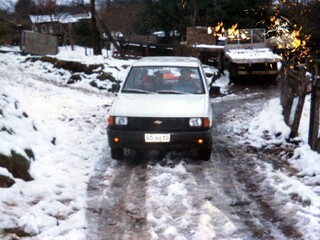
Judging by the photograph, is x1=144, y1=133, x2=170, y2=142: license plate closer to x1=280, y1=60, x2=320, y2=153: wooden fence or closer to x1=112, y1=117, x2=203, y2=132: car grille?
x1=112, y1=117, x2=203, y2=132: car grille

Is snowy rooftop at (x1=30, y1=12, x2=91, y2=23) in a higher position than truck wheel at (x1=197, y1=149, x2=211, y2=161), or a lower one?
higher

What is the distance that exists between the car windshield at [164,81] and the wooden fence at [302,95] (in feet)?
6.15

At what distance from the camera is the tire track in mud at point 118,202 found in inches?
176

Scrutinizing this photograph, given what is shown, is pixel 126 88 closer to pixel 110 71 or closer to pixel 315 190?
pixel 315 190

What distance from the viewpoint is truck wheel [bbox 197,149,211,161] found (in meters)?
6.84

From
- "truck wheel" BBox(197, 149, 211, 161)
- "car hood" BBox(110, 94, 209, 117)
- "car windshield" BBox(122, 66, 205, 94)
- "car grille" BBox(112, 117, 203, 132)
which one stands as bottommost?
"truck wheel" BBox(197, 149, 211, 161)

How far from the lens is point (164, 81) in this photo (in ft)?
24.8

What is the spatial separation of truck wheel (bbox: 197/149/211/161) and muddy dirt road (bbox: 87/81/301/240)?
0.38ft

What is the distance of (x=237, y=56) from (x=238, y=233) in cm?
1360

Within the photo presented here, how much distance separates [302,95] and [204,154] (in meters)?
2.20

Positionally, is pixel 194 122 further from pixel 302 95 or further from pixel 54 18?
pixel 54 18

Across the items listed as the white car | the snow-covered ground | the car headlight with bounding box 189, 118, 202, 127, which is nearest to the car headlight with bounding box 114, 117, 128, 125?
the white car

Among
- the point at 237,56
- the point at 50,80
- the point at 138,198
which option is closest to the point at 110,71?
the point at 50,80

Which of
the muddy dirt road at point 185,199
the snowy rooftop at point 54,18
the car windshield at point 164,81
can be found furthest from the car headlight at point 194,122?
the snowy rooftop at point 54,18
